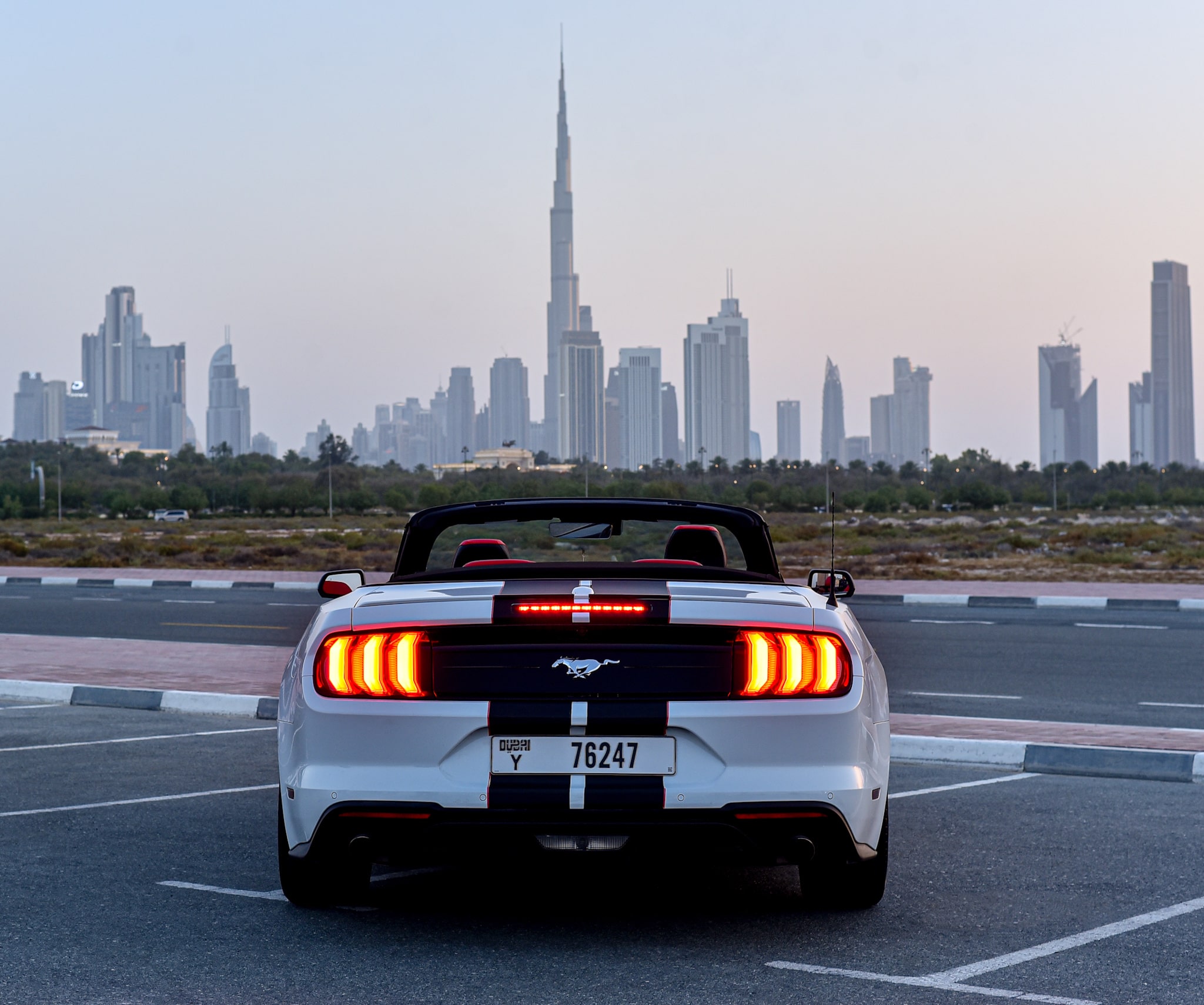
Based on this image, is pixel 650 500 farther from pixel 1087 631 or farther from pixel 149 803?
pixel 1087 631

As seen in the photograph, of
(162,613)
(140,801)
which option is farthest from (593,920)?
(162,613)

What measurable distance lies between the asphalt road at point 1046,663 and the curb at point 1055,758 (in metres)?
1.95

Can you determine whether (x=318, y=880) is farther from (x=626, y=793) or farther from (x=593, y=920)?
(x=626, y=793)

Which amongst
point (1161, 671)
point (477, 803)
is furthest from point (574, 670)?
point (1161, 671)

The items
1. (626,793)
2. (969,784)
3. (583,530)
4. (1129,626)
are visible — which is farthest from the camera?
(1129,626)

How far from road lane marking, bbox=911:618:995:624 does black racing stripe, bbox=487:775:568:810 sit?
15.8 metres

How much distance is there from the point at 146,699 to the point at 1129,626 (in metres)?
12.9

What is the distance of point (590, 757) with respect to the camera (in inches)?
178

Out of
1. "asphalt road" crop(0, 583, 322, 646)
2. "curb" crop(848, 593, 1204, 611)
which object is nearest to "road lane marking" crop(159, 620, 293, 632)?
"asphalt road" crop(0, 583, 322, 646)

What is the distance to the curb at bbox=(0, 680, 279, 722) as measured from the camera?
11234 millimetres

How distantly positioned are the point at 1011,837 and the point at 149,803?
422 cm

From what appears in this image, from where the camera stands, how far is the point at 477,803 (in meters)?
4.50

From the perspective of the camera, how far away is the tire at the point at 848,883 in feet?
16.4

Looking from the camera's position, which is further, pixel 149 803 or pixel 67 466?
pixel 67 466
